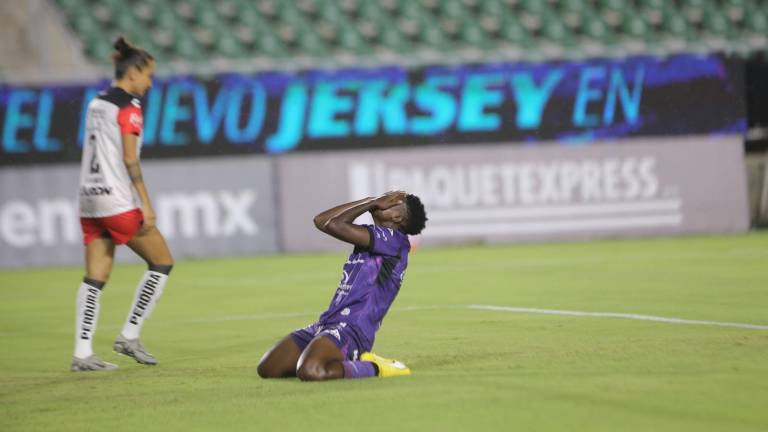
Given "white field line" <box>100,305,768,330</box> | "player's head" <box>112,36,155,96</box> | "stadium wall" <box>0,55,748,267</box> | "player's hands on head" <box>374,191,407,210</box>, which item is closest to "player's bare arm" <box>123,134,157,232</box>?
"player's head" <box>112,36,155,96</box>

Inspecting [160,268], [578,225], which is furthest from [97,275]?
[578,225]

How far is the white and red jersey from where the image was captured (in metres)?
7.74

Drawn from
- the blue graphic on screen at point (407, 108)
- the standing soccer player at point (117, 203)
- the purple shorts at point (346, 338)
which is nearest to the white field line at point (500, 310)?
the standing soccer player at point (117, 203)

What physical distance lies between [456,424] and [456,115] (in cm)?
1469

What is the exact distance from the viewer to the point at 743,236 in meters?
19.4

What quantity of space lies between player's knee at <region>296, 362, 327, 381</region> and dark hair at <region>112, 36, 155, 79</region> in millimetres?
2379

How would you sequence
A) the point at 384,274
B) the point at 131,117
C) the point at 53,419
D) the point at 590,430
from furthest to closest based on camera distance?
the point at 131,117 < the point at 384,274 < the point at 53,419 < the point at 590,430

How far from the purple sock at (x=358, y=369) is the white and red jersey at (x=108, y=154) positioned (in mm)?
2010

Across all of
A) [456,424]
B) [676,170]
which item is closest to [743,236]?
[676,170]

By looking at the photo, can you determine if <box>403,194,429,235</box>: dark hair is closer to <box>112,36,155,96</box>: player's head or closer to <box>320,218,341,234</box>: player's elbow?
<box>320,218,341,234</box>: player's elbow

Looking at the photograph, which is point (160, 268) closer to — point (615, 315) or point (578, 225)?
point (615, 315)

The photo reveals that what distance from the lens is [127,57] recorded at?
785cm

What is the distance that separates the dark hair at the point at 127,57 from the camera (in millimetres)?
7820

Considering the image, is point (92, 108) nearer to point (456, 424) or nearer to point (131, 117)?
point (131, 117)
